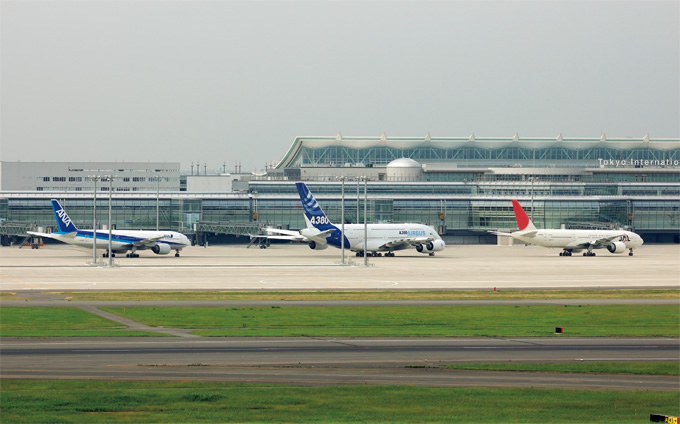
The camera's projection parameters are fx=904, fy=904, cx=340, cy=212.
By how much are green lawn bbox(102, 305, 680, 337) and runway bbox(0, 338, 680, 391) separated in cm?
288

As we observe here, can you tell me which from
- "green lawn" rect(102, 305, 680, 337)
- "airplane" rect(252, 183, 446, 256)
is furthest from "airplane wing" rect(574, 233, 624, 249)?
"green lawn" rect(102, 305, 680, 337)

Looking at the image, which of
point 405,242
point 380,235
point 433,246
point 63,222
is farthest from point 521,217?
point 63,222


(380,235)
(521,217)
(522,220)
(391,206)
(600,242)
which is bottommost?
(600,242)

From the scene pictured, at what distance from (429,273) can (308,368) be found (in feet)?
196

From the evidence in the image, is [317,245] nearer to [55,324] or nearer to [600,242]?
[600,242]

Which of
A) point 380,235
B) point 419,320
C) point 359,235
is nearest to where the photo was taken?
point 419,320

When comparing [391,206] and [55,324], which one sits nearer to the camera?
[55,324]

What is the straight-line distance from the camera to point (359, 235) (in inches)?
4791

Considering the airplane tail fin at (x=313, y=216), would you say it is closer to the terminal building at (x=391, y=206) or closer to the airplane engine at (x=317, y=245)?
the airplane engine at (x=317, y=245)

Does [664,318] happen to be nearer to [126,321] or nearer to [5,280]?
[126,321]

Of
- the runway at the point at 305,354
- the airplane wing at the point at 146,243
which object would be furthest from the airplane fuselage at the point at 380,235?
the runway at the point at 305,354

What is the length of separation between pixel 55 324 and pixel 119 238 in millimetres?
72384

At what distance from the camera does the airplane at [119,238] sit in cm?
11644

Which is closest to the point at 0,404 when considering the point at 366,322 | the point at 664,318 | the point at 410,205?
the point at 366,322
